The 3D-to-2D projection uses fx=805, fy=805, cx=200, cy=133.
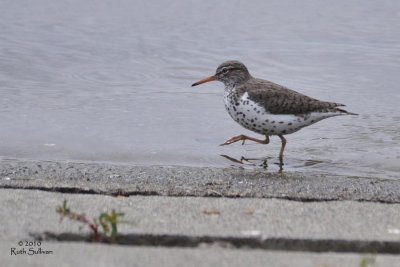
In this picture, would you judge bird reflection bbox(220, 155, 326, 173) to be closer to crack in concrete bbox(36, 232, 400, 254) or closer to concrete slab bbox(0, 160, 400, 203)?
concrete slab bbox(0, 160, 400, 203)

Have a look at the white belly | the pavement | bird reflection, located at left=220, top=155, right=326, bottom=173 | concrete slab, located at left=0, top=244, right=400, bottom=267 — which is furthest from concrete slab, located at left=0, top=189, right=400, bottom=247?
the white belly

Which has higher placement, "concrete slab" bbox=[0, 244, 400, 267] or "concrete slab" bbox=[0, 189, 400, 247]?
"concrete slab" bbox=[0, 189, 400, 247]

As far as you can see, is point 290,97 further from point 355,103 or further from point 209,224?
point 209,224

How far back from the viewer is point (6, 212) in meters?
4.39

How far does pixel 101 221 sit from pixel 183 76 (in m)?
6.51

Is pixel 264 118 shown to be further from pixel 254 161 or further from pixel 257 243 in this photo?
pixel 257 243

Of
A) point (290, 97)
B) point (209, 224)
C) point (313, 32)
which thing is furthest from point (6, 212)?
point (313, 32)

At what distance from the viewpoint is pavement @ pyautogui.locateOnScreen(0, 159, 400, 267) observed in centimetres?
374

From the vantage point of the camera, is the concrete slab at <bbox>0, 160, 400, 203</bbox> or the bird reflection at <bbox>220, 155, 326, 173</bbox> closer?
the concrete slab at <bbox>0, 160, 400, 203</bbox>

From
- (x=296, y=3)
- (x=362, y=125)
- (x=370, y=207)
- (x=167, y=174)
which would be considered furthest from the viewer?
(x=296, y=3)

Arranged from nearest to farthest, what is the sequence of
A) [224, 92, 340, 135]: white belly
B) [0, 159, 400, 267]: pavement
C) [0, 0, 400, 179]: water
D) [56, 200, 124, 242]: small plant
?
[0, 159, 400, 267]: pavement < [56, 200, 124, 242]: small plant < [224, 92, 340, 135]: white belly < [0, 0, 400, 179]: water

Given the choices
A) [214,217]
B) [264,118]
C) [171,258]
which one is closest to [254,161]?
[264,118]

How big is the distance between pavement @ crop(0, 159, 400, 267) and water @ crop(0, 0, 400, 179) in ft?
5.56

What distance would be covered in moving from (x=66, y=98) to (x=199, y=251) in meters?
5.73
